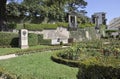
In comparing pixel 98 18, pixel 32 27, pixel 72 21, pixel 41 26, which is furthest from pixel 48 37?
pixel 98 18

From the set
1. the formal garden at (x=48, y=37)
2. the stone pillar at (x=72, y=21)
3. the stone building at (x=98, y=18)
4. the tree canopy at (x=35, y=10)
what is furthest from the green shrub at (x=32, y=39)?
the stone building at (x=98, y=18)

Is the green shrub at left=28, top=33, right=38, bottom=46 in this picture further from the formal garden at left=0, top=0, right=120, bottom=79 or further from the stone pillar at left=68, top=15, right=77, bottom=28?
the stone pillar at left=68, top=15, right=77, bottom=28

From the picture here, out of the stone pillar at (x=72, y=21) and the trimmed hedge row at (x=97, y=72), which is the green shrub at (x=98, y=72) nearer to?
the trimmed hedge row at (x=97, y=72)

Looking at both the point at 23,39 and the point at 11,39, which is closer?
the point at 23,39

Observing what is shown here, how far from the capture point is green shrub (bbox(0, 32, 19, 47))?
99.2ft

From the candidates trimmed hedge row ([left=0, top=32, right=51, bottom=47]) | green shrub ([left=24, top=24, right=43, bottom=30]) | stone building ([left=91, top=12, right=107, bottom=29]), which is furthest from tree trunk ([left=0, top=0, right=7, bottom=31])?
stone building ([left=91, top=12, right=107, bottom=29])

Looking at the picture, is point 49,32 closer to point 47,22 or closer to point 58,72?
point 47,22

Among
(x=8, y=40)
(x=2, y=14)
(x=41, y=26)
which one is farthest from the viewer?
(x=41, y=26)

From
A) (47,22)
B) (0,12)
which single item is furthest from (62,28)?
(0,12)


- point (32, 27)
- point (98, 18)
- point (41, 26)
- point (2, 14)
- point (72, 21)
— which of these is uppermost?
point (98, 18)

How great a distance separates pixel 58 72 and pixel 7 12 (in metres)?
28.8

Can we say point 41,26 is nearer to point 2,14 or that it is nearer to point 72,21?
point 2,14

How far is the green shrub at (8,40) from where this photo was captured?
30230 mm

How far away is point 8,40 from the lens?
30.6 meters
